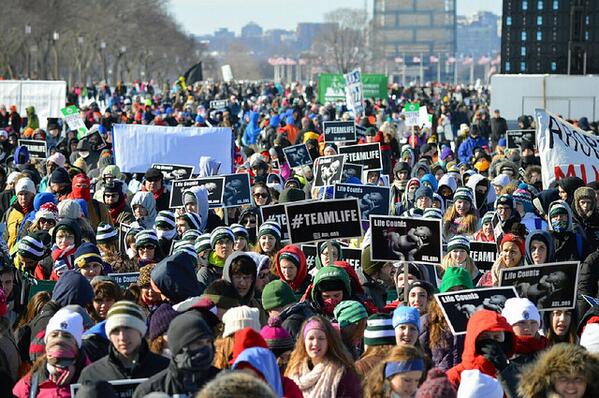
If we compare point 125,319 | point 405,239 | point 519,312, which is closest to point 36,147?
point 405,239

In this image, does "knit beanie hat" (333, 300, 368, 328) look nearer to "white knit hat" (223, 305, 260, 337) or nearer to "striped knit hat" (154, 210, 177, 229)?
"white knit hat" (223, 305, 260, 337)

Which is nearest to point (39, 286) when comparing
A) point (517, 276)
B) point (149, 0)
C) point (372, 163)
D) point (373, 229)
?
point (373, 229)

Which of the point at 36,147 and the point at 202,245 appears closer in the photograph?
the point at 202,245

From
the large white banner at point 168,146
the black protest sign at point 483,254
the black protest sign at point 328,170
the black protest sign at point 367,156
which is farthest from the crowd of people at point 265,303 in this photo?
the large white banner at point 168,146

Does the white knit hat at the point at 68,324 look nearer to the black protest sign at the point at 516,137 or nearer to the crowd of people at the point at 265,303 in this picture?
the crowd of people at the point at 265,303

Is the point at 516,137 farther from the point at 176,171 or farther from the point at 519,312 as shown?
the point at 519,312

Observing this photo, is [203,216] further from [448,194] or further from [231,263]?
[231,263]

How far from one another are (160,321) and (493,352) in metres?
1.65

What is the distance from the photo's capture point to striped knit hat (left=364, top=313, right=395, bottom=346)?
7.80 m

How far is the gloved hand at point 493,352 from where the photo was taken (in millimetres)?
7086

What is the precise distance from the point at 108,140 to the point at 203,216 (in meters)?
10.0

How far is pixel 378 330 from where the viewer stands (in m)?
7.82

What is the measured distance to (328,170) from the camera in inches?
671

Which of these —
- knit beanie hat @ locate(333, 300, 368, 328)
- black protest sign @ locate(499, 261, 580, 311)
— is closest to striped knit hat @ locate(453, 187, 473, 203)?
black protest sign @ locate(499, 261, 580, 311)
